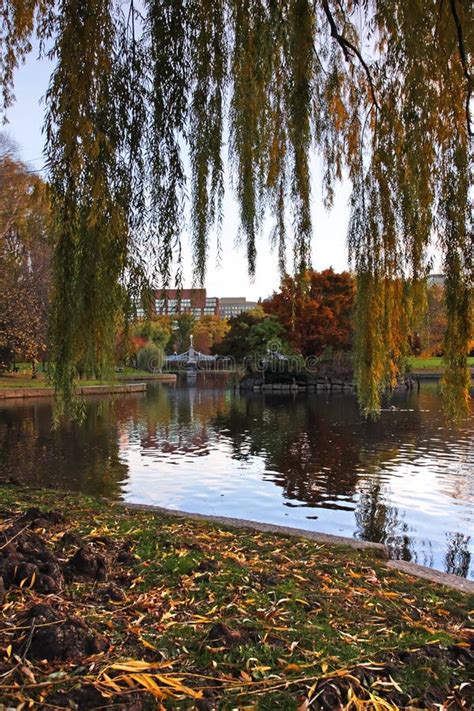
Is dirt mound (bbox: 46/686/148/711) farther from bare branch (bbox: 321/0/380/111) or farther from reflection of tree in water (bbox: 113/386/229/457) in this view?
reflection of tree in water (bbox: 113/386/229/457)

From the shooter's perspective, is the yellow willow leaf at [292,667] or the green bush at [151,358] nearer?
the yellow willow leaf at [292,667]

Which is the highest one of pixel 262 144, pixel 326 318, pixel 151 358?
pixel 326 318

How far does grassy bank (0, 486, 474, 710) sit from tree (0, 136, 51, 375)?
19125mm

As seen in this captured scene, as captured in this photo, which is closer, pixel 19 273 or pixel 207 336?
pixel 19 273

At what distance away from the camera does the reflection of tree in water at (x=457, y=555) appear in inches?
203

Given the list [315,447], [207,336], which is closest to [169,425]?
[315,447]

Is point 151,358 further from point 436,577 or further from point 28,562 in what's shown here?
point 28,562

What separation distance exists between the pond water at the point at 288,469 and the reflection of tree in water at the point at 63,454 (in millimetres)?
26

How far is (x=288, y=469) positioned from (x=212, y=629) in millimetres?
8806

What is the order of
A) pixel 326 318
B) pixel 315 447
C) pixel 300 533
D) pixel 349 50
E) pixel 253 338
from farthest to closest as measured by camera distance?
pixel 253 338 → pixel 326 318 → pixel 315 447 → pixel 300 533 → pixel 349 50

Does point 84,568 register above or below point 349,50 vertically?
below

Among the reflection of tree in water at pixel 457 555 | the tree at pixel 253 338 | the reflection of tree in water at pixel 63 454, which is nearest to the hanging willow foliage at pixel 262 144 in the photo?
the reflection of tree in water at pixel 457 555

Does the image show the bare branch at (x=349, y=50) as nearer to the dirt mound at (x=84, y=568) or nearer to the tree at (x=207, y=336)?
the dirt mound at (x=84, y=568)

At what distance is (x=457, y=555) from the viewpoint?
563cm
